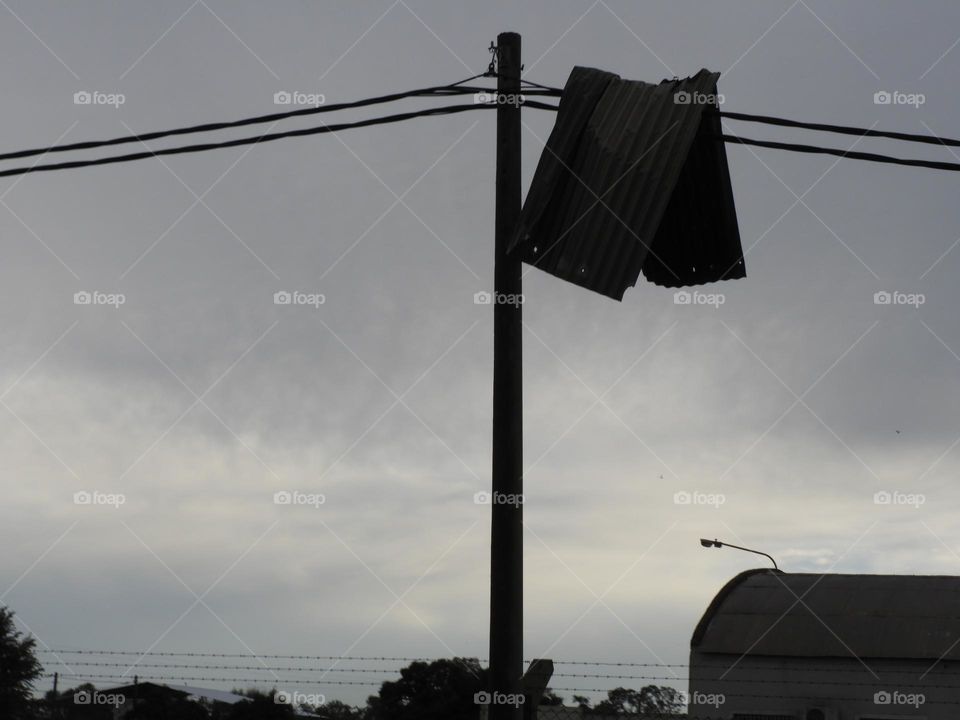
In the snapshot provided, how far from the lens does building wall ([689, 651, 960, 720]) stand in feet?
54.4

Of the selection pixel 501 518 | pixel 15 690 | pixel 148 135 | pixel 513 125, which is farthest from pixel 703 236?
pixel 15 690

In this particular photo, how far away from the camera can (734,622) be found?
61.6ft

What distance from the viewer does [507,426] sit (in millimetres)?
6922

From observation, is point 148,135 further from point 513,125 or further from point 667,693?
point 667,693

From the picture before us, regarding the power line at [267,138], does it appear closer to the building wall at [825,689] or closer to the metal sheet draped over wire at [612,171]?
the metal sheet draped over wire at [612,171]

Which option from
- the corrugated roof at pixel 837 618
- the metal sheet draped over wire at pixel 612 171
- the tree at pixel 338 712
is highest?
the metal sheet draped over wire at pixel 612 171

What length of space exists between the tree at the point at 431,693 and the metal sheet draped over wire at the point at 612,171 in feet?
11.1

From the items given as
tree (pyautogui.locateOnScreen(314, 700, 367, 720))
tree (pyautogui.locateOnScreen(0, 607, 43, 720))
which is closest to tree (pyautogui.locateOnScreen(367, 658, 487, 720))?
tree (pyautogui.locateOnScreen(314, 700, 367, 720))

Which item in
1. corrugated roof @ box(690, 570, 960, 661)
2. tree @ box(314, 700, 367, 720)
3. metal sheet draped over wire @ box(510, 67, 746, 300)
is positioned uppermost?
metal sheet draped over wire @ box(510, 67, 746, 300)

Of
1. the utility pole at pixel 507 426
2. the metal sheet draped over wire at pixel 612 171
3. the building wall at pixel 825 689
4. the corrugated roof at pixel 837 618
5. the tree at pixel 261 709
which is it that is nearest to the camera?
the utility pole at pixel 507 426

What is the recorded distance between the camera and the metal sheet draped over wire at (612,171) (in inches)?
293

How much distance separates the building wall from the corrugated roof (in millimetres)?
166

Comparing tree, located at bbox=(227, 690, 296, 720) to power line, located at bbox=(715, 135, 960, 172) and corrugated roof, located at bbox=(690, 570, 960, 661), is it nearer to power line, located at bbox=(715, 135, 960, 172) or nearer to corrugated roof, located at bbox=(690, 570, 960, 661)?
power line, located at bbox=(715, 135, 960, 172)

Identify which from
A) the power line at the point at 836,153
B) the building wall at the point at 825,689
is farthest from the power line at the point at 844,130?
the building wall at the point at 825,689
